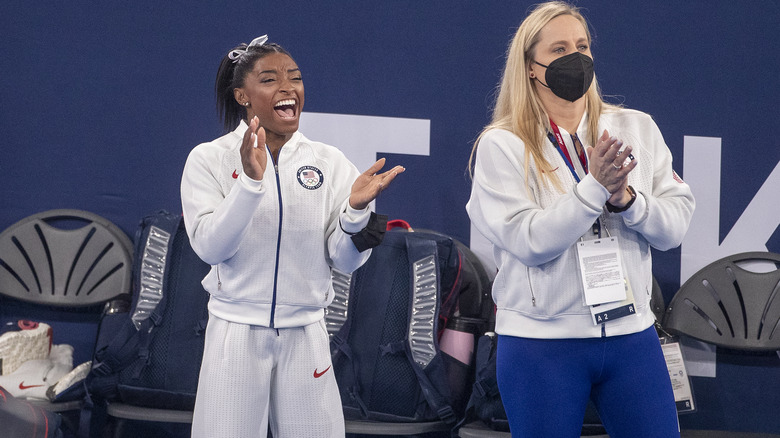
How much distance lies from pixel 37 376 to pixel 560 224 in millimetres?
2596

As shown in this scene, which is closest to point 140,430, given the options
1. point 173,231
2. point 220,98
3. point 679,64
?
point 173,231

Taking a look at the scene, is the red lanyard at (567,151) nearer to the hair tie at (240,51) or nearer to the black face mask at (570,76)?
the black face mask at (570,76)

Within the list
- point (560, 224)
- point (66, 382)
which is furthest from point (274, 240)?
point (66, 382)

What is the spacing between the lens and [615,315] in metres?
1.96

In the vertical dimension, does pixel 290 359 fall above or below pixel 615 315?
below

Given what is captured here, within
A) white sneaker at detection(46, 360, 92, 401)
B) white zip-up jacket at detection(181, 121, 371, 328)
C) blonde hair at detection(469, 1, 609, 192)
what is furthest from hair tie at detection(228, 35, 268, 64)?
white sneaker at detection(46, 360, 92, 401)

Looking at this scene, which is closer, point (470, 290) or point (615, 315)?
point (615, 315)

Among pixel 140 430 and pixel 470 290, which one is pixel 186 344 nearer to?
pixel 140 430

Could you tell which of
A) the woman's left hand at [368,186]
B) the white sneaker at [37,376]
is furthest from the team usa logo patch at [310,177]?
the white sneaker at [37,376]

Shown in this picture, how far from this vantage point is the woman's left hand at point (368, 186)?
6.73 feet

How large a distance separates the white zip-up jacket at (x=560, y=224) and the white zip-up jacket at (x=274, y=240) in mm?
374

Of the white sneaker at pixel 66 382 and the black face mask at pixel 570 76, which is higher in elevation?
the black face mask at pixel 570 76

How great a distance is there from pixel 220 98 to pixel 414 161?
155 cm

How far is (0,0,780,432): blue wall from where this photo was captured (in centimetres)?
363
